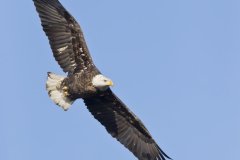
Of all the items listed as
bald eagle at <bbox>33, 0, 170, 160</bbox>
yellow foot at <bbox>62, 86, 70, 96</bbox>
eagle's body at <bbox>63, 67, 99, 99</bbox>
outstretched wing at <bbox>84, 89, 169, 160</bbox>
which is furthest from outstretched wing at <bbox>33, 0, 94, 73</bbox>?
outstretched wing at <bbox>84, 89, 169, 160</bbox>

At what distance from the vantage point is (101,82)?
22.9m

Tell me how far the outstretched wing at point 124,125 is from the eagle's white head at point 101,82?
0.82 m

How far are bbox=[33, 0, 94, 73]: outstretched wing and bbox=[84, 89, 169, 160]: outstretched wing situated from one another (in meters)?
0.83

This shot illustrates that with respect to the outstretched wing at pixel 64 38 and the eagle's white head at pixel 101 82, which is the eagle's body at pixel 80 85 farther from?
the outstretched wing at pixel 64 38

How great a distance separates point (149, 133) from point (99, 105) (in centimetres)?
115

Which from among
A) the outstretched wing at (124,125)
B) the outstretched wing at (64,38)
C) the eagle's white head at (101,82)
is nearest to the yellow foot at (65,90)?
the outstretched wing at (64,38)

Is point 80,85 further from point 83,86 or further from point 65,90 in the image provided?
point 65,90

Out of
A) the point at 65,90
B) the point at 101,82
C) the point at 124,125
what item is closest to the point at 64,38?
the point at 65,90

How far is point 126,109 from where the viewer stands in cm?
2386

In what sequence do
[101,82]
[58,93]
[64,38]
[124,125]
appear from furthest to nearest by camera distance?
[124,125] → [64,38] → [58,93] → [101,82]

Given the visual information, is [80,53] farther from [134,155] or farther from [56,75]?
[134,155]

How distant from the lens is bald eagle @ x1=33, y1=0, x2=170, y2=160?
23.1 metres

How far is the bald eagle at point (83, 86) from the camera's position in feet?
75.7

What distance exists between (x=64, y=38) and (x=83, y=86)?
1097mm
